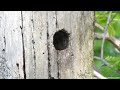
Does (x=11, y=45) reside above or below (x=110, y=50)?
above

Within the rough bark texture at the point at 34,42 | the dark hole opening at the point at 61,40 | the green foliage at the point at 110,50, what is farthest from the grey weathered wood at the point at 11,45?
the green foliage at the point at 110,50

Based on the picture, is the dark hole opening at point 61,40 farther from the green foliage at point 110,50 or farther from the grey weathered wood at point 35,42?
the green foliage at point 110,50

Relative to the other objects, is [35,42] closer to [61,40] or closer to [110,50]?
[61,40]

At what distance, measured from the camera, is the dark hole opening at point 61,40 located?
6.78ft

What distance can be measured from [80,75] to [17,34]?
1.62 ft

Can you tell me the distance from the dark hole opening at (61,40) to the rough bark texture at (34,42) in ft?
0.09

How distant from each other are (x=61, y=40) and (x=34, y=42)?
0.28 m

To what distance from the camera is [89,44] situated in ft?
7.07

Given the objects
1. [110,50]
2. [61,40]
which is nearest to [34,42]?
[61,40]

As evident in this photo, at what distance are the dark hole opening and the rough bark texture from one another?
27 millimetres

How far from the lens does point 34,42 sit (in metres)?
1.97

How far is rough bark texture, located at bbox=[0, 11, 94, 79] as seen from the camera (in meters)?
1.96
